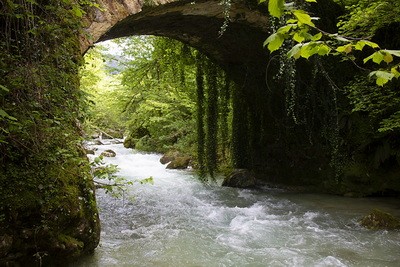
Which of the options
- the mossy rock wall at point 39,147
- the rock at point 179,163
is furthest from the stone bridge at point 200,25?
the rock at point 179,163

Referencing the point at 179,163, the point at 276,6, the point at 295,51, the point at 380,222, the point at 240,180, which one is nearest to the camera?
the point at 276,6

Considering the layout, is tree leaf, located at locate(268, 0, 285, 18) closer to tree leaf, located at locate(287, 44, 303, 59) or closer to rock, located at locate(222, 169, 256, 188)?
tree leaf, located at locate(287, 44, 303, 59)

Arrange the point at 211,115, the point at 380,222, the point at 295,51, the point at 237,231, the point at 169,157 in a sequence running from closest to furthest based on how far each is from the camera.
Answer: the point at 295,51, the point at 237,231, the point at 380,222, the point at 211,115, the point at 169,157

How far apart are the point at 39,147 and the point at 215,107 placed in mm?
5991

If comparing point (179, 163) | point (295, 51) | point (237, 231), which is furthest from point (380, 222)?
point (179, 163)

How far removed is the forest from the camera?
2.85 m

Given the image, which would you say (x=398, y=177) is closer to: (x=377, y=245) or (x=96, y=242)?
(x=377, y=245)

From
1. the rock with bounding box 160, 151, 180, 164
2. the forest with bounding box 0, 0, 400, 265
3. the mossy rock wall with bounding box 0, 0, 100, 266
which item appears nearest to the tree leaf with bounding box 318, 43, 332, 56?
the forest with bounding box 0, 0, 400, 265

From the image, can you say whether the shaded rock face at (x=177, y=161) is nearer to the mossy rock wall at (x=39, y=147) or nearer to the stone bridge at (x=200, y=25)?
the stone bridge at (x=200, y=25)

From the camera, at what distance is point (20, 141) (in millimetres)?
2998

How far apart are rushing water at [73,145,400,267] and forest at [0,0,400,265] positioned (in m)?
0.73

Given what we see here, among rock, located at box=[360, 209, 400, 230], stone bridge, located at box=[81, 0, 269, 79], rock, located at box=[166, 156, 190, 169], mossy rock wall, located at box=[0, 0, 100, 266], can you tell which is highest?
stone bridge, located at box=[81, 0, 269, 79]

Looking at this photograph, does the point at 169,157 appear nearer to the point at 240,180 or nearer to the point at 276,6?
the point at 240,180

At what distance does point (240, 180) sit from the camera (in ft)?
29.5
